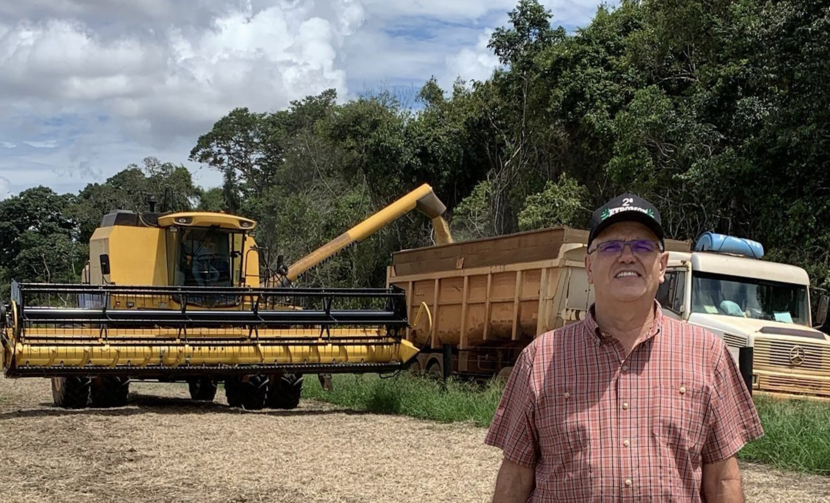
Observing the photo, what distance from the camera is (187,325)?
13133mm

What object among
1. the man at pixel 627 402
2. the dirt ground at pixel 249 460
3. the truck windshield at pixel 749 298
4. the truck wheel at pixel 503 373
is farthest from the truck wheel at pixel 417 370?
the man at pixel 627 402

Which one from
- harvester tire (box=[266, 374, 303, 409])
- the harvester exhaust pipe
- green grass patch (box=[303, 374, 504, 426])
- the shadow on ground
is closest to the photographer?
green grass patch (box=[303, 374, 504, 426])

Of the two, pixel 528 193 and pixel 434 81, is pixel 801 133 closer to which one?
pixel 528 193

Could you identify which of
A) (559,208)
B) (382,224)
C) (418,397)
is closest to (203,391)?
(418,397)

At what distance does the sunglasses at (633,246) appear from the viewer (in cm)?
287

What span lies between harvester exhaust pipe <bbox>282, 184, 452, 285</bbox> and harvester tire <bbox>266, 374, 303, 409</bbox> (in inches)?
232

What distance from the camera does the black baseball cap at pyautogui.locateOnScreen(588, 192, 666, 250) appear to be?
285 centimetres

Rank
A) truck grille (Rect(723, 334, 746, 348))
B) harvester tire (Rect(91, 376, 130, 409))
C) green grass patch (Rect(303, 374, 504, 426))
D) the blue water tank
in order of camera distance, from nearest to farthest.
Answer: truck grille (Rect(723, 334, 746, 348)) < green grass patch (Rect(303, 374, 504, 426)) < the blue water tank < harvester tire (Rect(91, 376, 130, 409))

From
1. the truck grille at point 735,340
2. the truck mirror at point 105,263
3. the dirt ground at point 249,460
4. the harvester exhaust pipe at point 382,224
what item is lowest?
the dirt ground at point 249,460

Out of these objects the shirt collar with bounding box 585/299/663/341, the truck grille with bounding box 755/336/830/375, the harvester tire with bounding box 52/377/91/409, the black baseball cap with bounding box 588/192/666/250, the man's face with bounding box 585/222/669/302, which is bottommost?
the harvester tire with bounding box 52/377/91/409

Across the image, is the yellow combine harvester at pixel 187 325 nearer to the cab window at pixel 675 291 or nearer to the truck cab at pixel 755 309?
the cab window at pixel 675 291

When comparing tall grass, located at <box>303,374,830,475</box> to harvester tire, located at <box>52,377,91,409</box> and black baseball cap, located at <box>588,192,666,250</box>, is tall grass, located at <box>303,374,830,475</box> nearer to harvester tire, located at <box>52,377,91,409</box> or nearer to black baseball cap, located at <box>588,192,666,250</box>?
harvester tire, located at <box>52,377,91,409</box>

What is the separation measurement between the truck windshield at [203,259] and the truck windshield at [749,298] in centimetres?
759

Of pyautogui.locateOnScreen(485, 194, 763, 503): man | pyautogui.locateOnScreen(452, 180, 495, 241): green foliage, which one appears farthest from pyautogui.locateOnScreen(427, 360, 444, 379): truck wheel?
pyautogui.locateOnScreen(452, 180, 495, 241): green foliage
